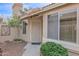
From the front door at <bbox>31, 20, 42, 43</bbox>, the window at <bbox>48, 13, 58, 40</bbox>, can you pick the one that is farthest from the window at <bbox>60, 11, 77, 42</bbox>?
the front door at <bbox>31, 20, 42, 43</bbox>

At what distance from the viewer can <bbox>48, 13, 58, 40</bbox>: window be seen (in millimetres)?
9789

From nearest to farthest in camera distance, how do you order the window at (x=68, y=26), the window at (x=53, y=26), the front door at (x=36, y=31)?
the window at (x=68, y=26), the window at (x=53, y=26), the front door at (x=36, y=31)

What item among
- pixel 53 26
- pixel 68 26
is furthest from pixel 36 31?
pixel 68 26

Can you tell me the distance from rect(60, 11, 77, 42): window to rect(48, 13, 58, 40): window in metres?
0.54

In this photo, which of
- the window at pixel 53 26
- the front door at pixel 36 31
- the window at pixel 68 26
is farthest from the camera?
the front door at pixel 36 31

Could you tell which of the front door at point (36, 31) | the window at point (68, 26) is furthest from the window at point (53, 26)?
the front door at point (36, 31)

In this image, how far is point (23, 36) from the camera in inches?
558

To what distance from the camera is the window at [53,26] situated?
32.1 ft

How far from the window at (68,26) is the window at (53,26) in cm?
54

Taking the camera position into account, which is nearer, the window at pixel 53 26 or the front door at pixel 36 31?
the window at pixel 53 26

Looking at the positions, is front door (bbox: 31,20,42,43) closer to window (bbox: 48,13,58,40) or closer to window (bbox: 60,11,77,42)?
window (bbox: 48,13,58,40)

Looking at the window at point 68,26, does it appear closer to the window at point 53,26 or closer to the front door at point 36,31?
the window at point 53,26

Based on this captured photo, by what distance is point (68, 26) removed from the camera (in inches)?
341

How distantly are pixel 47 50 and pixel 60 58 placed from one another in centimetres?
154
